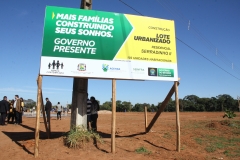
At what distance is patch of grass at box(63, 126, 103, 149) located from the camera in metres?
7.52

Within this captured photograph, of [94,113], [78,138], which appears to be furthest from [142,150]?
[94,113]

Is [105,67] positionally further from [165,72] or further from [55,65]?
[165,72]

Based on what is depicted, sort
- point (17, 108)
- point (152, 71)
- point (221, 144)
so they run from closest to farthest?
point (152, 71) → point (221, 144) → point (17, 108)

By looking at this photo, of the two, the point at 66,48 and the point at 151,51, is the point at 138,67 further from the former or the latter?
the point at 66,48

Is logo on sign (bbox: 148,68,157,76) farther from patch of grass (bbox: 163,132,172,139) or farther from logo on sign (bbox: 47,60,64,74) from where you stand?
patch of grass (bbox: 163,132,172,139)

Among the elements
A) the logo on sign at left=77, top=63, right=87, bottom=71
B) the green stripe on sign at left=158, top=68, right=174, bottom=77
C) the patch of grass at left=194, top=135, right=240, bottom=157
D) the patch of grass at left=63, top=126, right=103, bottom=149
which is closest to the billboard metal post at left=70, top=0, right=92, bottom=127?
the patch of grass at left=63, top=126, right=103, bottom=149

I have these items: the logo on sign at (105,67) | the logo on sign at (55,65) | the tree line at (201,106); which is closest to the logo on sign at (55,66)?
the logo on sign at (55,65)

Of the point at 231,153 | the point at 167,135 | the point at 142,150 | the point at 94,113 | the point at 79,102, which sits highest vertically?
the point at 79,102

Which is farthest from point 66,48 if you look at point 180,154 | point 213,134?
point 213,134

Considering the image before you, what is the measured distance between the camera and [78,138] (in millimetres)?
7629

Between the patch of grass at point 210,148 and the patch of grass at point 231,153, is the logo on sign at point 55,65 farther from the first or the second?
the patch of grass at point 231,153

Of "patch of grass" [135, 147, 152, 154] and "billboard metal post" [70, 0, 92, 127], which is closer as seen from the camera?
"patch of grass" [135, 147, 152, 154]

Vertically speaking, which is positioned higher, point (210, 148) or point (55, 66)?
point (55, 66)

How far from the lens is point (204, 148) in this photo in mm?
8992
